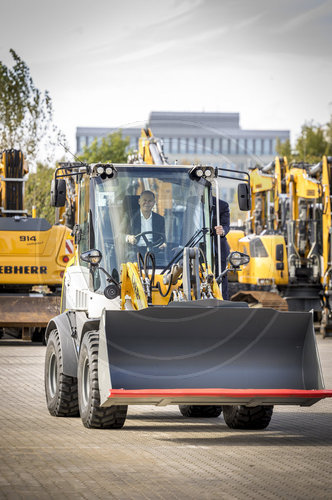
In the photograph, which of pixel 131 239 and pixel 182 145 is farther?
pixel 182 145

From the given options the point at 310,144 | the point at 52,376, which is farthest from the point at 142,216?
the point at 310,144

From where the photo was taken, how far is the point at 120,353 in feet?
34.9

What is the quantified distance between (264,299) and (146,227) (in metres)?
15.4

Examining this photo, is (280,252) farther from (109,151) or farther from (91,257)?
(109,151)

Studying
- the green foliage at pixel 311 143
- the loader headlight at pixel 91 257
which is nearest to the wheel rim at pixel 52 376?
the loader headlight at pixel 91 257

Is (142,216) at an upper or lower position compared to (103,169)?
lower

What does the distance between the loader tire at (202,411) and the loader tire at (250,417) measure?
118 cm

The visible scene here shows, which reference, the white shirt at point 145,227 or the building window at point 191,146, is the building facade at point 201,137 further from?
the white shirt at point 145,227

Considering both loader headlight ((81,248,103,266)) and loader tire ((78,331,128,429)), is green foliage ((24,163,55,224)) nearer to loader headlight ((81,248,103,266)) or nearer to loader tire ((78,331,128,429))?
loader headlight ((81,248,103,266))

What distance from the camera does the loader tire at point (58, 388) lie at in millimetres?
11883

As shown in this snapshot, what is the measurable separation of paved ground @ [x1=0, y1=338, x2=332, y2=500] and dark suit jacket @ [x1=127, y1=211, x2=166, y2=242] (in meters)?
2.04

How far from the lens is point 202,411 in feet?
41.8

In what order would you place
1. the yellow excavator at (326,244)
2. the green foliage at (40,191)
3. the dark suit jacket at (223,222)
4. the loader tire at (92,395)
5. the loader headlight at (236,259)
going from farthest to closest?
the green foliage at (40,191), the yellow excavator at (326,244), the dark suit jacket at (223,222), the loader headlight at (236,259), the loader tire at (92,395)

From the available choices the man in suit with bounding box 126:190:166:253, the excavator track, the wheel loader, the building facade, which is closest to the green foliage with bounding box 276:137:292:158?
the excavator track
